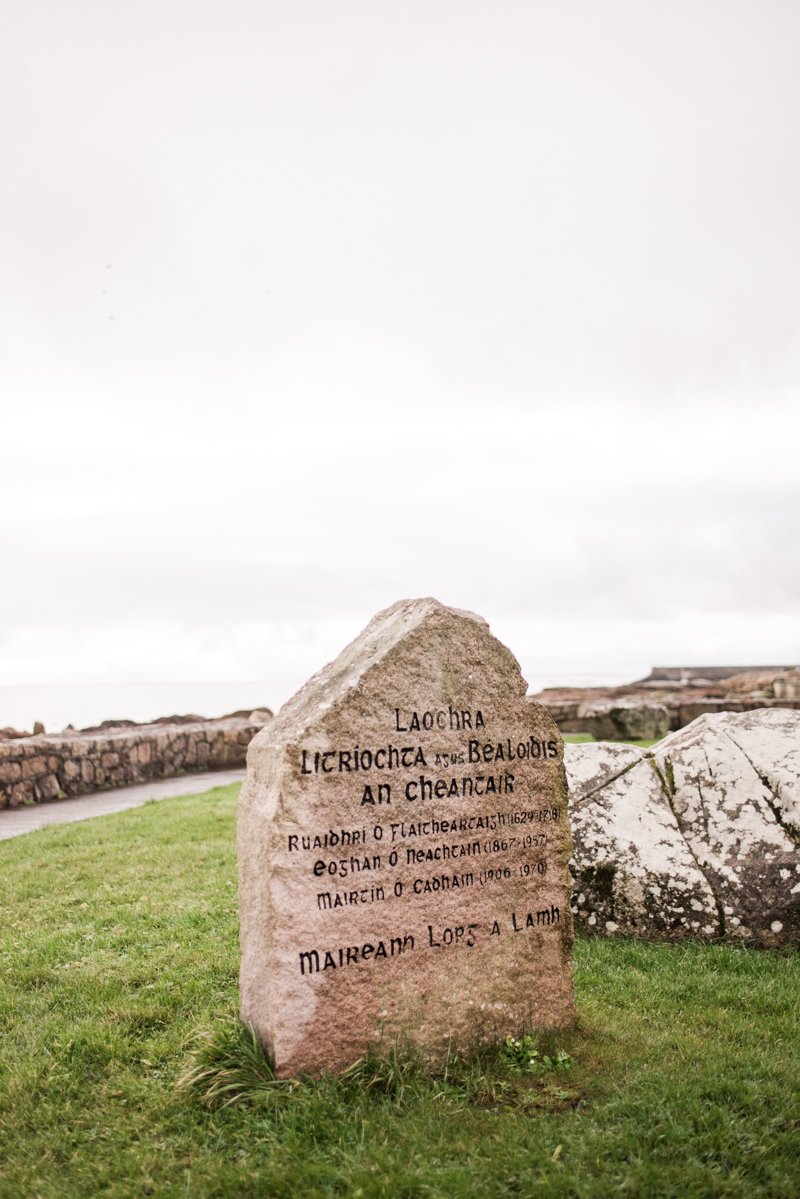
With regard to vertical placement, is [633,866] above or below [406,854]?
below

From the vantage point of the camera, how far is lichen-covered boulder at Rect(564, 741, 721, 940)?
459 cm

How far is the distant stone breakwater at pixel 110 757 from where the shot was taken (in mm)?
10703

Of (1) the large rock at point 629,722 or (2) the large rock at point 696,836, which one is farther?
(1) the large rock at point 629,722

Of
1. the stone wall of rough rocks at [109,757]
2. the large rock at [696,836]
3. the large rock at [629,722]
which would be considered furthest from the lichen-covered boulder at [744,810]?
the large rock at [629,722]

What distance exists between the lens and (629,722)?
14.1 meters

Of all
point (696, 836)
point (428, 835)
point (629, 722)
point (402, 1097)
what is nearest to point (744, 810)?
point (696, 836)

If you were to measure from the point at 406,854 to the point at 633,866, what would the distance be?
2132 millimetres

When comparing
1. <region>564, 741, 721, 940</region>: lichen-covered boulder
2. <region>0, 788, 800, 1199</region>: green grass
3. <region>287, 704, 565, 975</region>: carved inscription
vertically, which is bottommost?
<region>0, 788, 800, 1199</region>: green grass

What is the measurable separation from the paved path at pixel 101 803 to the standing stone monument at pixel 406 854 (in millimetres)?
6538

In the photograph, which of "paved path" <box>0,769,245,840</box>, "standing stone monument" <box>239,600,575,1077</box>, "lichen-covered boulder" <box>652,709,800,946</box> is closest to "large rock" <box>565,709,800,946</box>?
"lichen-covered boulder" <box>652,709,800,946</box>

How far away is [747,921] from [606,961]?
2.97 ft

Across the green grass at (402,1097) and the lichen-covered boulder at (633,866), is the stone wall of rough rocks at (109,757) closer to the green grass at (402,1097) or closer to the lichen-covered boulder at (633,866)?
the green grass at (402,1097)

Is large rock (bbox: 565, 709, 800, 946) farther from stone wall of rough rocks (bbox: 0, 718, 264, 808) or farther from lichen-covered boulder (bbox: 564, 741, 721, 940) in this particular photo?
stone wall of rough rocks (bbox: 0, 718, 264, 808)

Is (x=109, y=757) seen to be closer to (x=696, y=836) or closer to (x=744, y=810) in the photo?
(x=696, y=836)
